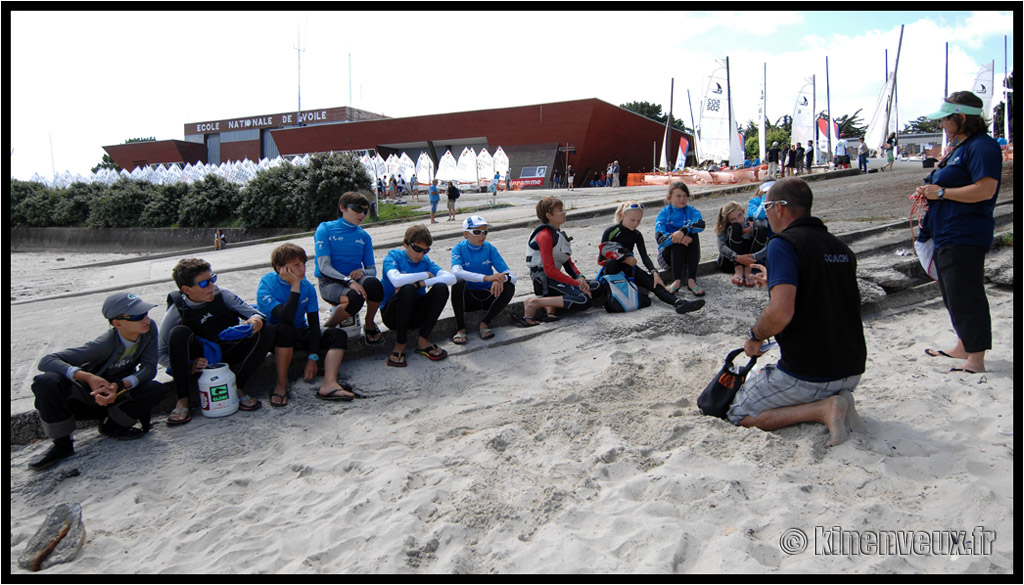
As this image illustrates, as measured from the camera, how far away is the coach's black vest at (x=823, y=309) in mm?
3236

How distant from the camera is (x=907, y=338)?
5.17m

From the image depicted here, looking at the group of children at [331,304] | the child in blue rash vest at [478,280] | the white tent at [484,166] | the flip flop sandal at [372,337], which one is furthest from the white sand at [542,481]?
the white tent at [484,166]

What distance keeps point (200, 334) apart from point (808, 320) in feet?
13.1

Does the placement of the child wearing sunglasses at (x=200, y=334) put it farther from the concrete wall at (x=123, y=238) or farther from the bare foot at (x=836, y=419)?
the concrete wall at (x=123, y=238)

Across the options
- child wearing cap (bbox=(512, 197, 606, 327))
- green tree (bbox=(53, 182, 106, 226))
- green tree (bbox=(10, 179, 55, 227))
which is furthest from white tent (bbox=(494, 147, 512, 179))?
child wearing cap (bbox=(512, 197, 606, 327))

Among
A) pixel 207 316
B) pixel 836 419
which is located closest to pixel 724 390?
pixel 836 419

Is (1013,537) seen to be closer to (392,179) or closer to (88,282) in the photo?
(88,282)

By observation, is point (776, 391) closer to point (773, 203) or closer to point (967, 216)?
point (773, 203)

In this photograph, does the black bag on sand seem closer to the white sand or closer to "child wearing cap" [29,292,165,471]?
the white sand

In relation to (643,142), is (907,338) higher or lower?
lower

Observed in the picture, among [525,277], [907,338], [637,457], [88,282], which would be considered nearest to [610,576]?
[637,457]

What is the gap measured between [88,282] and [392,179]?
66.3 ft

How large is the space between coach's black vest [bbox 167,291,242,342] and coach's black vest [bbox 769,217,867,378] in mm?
3743

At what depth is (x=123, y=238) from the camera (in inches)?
1051
